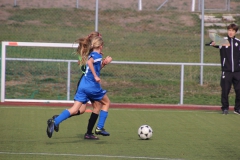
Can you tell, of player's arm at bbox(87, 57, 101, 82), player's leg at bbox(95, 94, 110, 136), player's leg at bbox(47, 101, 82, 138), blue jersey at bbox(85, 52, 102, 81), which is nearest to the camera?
player's leg at bbox(47, 101, 82, 138)

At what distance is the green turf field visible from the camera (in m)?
8.61

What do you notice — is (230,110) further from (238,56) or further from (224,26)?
(224,26)

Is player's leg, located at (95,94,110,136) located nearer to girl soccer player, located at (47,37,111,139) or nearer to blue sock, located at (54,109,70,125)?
girl soccer player, located at (47,37,111,139)

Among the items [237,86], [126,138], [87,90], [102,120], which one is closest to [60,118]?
[87,90]

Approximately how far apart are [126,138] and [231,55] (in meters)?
4.60

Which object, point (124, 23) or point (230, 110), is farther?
point (124, 23)

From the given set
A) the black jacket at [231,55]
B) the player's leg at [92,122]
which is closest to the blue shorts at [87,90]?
the player's leg at [92,122]

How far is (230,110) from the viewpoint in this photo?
15.4 m

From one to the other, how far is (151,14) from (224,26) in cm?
307

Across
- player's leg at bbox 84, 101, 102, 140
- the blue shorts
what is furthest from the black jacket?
the blue shorts

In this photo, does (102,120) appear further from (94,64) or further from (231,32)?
(231,32)

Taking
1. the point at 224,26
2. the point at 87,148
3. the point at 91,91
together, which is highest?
the point at 224,26

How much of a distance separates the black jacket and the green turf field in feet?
3.71

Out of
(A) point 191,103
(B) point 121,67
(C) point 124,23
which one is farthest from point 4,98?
(C) point 124,23
